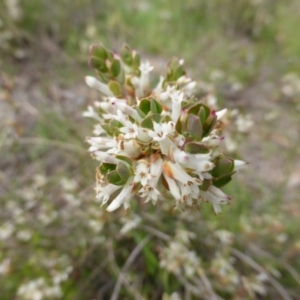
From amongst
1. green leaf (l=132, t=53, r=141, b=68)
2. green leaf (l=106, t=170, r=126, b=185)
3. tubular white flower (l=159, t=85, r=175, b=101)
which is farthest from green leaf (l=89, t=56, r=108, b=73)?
green leaf (l=106, t=170, r=126, b=185)

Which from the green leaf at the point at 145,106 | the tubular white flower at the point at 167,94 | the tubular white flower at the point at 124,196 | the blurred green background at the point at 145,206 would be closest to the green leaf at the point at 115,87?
the tubular white flower at the point at 167,94

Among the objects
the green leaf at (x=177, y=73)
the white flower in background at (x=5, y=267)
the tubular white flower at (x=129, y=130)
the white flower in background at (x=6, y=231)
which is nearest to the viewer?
the tubular white flower at (x=129, y=130)

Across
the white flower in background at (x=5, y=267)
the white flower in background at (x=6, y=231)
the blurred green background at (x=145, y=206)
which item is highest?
the blurred green background at (x=145, y=206)

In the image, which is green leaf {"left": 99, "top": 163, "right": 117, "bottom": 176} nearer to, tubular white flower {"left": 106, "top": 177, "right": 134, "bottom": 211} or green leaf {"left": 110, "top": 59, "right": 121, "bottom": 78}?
tubular white flower {"left": 106, "top": 177, "right": 134, "bottom": 211}

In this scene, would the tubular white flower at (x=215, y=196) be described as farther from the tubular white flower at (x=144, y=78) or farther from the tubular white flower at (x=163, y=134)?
the tubular white flower at (x=144, y=78)

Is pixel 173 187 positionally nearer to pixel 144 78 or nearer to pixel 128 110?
pixel 128 110
